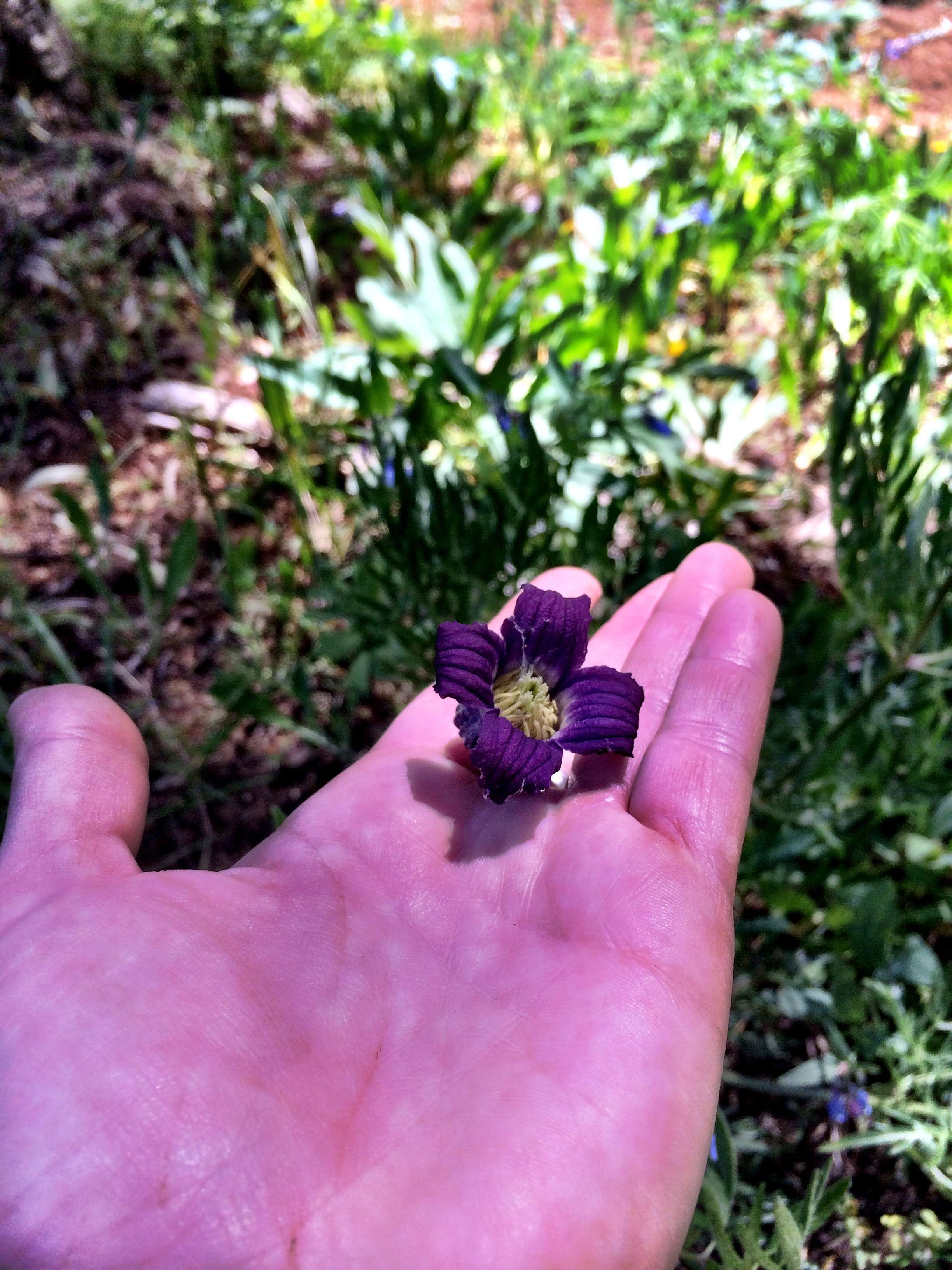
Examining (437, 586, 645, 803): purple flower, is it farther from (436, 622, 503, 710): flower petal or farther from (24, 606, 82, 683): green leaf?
(24, 606, 82, 683): green leaf

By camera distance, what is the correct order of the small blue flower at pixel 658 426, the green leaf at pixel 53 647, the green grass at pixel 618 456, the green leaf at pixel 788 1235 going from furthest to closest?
the small blue flower at pixel 658 426
the green leaf at pixel 53 647
the green grass at pixel 618 456
the green leaf at pixel 788 1235

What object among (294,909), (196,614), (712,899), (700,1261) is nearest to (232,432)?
(196,614)

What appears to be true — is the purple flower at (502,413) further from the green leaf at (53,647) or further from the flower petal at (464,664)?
the green leaf at (53,647)

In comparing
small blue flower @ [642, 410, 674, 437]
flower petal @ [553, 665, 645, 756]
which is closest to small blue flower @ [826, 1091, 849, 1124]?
flower petal @ [553, 665, 645, 756]

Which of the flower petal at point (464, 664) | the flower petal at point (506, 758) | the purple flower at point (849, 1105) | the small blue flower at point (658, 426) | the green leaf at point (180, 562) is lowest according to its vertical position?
the purple flower at point (849, 1105)

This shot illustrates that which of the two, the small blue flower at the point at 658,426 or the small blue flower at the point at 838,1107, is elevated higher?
the small blue flower at the point at 658,426

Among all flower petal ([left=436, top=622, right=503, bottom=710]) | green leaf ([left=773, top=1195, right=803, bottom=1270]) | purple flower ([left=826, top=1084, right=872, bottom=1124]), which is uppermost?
flower petal ([left=436, top=622, right=503, bottom=710])

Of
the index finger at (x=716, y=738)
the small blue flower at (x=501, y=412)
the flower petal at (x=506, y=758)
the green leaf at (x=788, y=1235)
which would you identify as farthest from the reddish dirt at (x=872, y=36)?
the green leaf at (x=788, y=1235)

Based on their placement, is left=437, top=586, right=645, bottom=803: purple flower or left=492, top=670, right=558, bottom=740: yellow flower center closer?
left=437, top=586, right=645, bottom=803: purple flower
